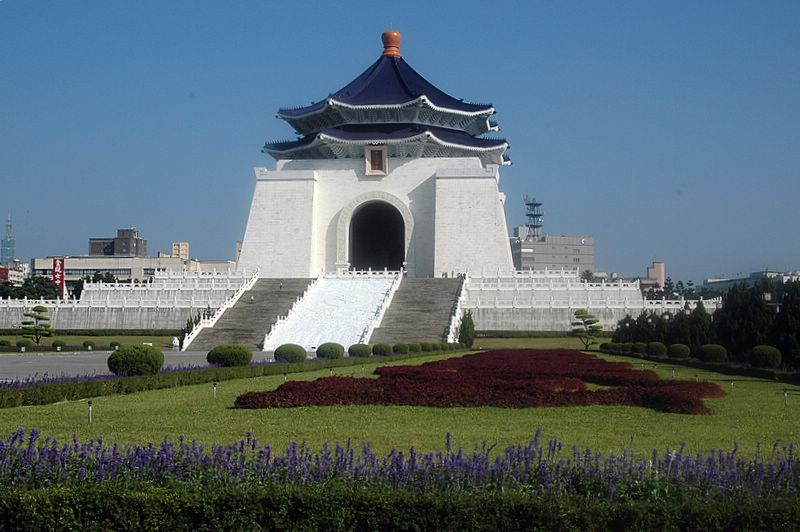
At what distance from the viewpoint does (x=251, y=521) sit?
226 inches

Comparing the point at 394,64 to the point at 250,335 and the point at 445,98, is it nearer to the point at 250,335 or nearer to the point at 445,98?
the point at 445,98

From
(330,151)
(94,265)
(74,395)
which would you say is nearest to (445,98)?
(330,151)

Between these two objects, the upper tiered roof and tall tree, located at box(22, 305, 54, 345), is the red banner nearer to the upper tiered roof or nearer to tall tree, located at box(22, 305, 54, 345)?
the upper tiered roof

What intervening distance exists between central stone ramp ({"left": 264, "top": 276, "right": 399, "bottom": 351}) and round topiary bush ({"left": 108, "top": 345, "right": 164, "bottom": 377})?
465 inches

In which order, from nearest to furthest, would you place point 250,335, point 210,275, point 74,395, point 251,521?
point 251,521
point 74,395
point 250,335
point 210,275

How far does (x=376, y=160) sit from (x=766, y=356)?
29282 millimetres

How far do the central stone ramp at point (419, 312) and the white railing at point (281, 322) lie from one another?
10.0ft

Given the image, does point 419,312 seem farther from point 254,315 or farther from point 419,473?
point 419,473

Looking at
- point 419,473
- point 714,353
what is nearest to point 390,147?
point 714,353

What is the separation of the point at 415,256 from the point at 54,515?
Result: 39.2 metres

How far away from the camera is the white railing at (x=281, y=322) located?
1117 inches

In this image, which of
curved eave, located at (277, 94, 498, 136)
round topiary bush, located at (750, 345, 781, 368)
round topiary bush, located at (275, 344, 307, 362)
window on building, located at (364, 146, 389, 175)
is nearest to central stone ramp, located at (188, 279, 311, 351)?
round topiary bush, located at (275, 344, 307, 362)

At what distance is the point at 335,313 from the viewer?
32.6 m

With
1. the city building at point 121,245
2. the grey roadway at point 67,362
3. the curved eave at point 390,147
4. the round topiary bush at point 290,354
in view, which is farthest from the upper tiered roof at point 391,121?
the city building at point 121,245
